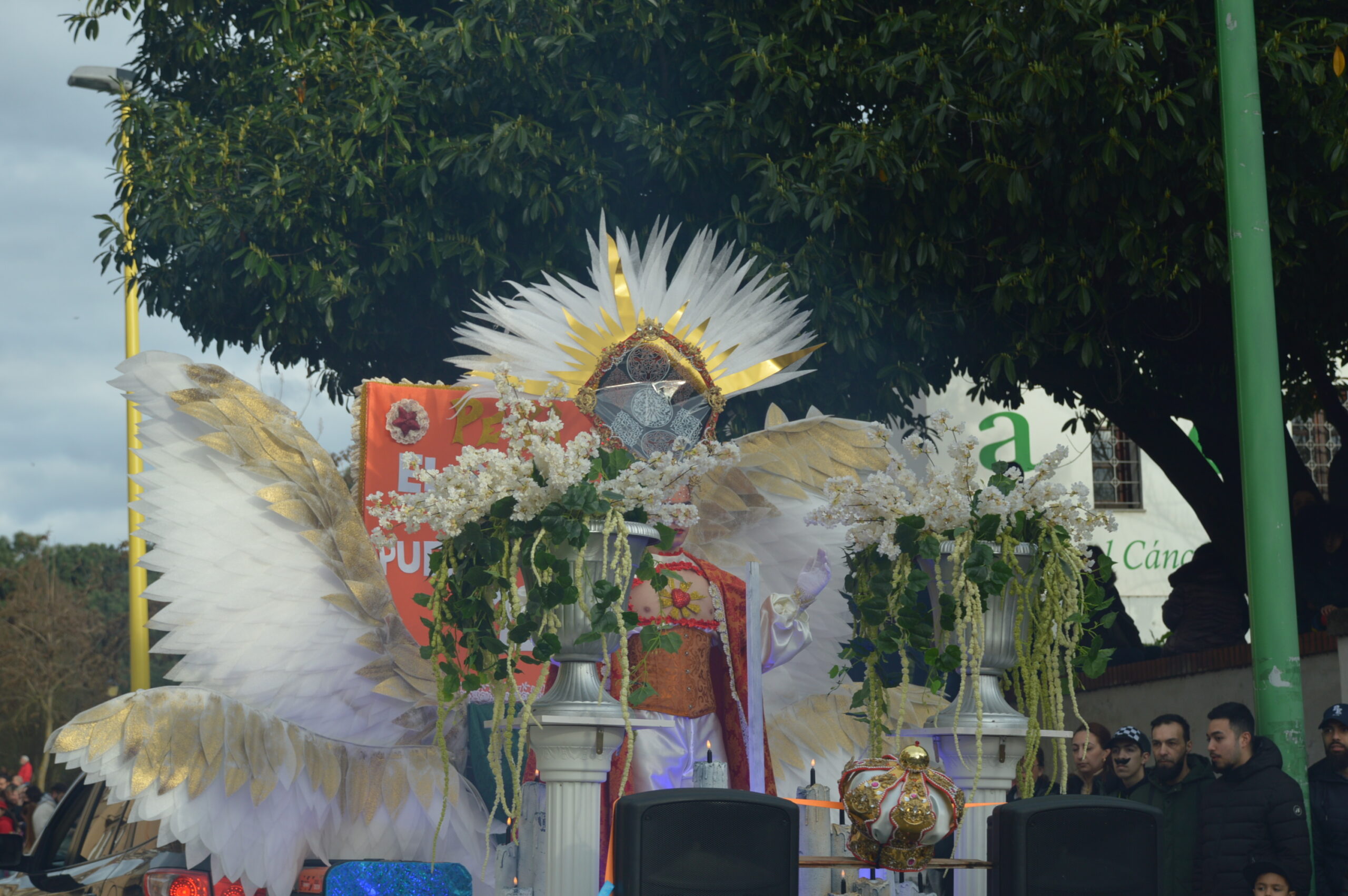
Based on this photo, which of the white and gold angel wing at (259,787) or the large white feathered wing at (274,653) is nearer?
the white and gold angel wing at (259,787)

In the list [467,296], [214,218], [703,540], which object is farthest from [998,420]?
[703,540]

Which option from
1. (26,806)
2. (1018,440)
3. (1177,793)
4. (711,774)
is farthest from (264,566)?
(1018,440)

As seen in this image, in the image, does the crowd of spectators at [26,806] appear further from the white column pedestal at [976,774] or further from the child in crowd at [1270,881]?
the child in crowd at [1270,881]

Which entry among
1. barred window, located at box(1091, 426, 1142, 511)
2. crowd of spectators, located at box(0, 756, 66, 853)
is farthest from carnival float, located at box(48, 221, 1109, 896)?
barred window, located at box(1091, 426, 1142, 511)

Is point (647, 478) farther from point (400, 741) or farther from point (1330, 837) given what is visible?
point (1330, 837)

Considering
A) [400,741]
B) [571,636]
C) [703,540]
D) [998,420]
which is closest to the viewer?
[571,636]

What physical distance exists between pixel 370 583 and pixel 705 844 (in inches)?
88.4

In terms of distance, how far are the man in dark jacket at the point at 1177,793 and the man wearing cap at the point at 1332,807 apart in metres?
0.38

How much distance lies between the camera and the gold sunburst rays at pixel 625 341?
5.14m

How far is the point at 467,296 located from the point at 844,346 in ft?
9.61

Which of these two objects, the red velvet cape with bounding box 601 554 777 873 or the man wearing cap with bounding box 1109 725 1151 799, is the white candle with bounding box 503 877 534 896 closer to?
the red velvet cape with bounding box 601 554 777 873

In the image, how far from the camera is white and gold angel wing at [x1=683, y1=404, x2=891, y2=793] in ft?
19.1

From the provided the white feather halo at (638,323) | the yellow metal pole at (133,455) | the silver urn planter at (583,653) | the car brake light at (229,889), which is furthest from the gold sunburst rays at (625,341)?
the yellow metal pole at (133,455)

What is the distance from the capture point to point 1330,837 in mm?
5344
